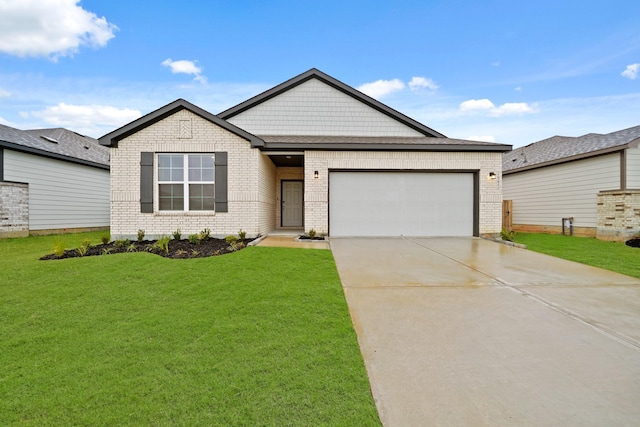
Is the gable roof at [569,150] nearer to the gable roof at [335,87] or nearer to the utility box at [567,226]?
the utility box at [567,226]

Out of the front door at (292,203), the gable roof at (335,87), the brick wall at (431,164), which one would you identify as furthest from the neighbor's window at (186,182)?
the front door at (292,203)

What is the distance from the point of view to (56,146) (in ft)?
41.7

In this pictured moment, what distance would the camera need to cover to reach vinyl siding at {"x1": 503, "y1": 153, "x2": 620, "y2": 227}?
36.5ft

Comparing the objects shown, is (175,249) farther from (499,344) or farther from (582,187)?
(582,187)

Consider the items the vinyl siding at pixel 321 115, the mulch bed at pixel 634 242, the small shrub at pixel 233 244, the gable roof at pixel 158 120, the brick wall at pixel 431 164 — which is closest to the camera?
the small shrub at pixel 233 244

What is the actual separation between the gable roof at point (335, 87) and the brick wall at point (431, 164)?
3.12 meters

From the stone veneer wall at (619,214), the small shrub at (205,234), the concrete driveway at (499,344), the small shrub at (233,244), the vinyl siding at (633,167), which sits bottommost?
the concrete driveway at (499,344)

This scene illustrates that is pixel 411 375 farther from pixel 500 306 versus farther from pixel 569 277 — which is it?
pixel 569 277

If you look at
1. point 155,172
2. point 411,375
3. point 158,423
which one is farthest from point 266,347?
point 155,172

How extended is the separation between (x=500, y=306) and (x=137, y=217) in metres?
9.79

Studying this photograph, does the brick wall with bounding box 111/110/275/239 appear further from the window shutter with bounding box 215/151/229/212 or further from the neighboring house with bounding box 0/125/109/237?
the neighboring house with bounding box 0/125/109/237

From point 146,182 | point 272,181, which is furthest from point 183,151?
point 272,181

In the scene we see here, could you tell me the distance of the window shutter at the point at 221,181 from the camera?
A: 29.5 feet

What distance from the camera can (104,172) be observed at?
14.5 metres
